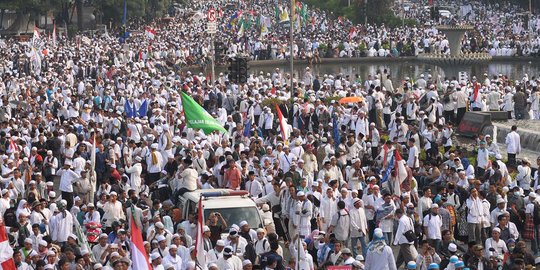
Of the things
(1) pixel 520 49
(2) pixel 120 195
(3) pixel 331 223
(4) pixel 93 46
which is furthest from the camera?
(1) pixel 520 49

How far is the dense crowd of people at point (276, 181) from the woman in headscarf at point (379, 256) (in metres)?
0.02

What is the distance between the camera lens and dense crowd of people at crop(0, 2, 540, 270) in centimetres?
1844

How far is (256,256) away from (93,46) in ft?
133

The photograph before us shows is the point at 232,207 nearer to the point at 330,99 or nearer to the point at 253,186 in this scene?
the point at 253,186

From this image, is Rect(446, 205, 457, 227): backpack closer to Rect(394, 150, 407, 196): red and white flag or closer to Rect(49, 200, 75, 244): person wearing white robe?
Rect(394, 150, 407, 196): red and white flag

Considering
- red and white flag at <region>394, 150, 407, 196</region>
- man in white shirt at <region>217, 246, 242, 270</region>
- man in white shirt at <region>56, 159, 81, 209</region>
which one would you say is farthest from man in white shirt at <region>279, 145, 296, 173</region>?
man in white shirt at <region>217, 246, 242, 270</region>

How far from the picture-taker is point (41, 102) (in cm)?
3509

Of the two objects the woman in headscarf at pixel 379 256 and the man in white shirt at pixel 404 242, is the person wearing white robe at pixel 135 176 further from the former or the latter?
the woman in headscarf at pixel 379 256

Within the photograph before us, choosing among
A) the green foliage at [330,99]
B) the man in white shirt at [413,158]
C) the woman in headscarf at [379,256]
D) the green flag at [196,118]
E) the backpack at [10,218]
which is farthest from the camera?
the green foliage at [330,99]

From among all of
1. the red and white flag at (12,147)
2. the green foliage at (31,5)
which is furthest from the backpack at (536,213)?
the green foliage at (31,5)

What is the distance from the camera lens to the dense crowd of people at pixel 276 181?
18.4 meters

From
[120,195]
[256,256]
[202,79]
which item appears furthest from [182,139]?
[202,79]

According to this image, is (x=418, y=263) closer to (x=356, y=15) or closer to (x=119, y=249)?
(x=119, y=249)

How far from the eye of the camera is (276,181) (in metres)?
22.4
